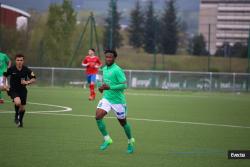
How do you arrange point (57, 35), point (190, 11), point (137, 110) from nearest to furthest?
1. point (137, 110)
2. point (57, 35)
3. point (190, 11)

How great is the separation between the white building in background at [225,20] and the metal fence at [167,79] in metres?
8.68

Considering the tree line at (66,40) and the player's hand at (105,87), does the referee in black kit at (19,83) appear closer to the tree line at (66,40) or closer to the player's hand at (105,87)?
the player's hand at (105,87)

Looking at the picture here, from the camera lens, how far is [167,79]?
143 feet

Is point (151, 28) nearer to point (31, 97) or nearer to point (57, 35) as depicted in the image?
point (57, 35)

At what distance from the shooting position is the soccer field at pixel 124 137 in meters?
12.2

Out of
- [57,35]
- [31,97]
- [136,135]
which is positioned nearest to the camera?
[136,135]

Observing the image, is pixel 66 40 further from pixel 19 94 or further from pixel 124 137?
pixel 124 137

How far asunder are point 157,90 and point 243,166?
1209 inches

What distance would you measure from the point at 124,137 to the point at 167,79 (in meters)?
27.5

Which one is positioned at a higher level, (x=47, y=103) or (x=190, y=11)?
(x=190, y=11)

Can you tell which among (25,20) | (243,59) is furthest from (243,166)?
(25,20)

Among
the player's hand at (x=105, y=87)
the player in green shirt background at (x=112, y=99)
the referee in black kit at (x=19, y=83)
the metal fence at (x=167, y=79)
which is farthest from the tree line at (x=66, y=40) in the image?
the player's hand at (x=105, y=87)

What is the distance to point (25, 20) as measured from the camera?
59.0 m

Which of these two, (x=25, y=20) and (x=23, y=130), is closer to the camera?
(x=23, y=130)
